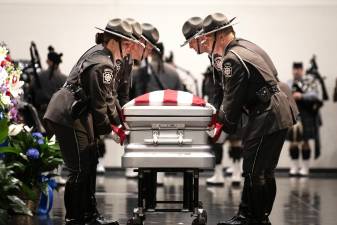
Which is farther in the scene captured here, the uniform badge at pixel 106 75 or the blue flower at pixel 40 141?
the blue flower at pixel 40 141

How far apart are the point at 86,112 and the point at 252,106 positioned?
1.13 meters

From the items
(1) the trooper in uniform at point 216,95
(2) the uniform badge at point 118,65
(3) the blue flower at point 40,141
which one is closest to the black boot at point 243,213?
(1) the trooper in uniform at point 216,95

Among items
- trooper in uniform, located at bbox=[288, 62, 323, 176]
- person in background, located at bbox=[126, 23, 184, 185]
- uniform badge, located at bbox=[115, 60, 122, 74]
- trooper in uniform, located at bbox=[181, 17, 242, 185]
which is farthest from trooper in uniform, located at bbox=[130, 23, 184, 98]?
uniform badge, located at bbox=[115, 60, 122, 74]

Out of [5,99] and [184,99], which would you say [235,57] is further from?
[5,99]

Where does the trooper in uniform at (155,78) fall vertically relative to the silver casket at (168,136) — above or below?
above

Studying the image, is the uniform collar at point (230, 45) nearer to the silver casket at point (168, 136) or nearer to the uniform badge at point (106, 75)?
the silver casket at point (168, 136)

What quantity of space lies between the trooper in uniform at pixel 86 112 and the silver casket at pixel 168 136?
0.67 ft

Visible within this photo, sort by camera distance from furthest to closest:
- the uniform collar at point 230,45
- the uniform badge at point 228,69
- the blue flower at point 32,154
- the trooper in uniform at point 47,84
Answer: the trooper in uniform at point 47,84 < the blue flower at point 32,154 < the uniform collar at point 230,45 < the uniform badge at point 228,69

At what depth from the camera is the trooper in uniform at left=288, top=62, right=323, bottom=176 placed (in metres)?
13.5

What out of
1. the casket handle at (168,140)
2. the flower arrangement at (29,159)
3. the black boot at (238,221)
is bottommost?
the black boot at (238,221)

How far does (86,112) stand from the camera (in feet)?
19.9

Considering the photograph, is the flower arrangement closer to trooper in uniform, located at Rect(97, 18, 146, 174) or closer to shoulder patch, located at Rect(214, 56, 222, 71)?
trooper in uniform, located at Rect(97, 18, 146, 174)

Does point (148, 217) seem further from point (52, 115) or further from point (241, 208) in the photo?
point (52, 115)

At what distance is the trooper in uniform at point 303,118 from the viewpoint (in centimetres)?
1352
